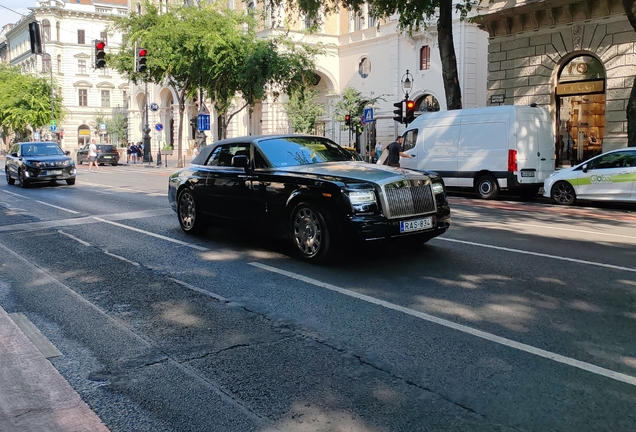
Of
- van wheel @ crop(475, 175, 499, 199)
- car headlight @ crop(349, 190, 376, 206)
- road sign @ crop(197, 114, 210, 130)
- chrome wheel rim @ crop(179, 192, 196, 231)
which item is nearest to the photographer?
car headlight @ crop(349, 190, 376, 206)

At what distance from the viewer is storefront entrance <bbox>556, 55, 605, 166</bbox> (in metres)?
23.3

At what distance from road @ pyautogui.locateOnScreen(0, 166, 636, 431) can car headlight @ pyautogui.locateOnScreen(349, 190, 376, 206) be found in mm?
819

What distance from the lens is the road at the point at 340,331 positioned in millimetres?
3744

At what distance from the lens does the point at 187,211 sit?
10.3 meters

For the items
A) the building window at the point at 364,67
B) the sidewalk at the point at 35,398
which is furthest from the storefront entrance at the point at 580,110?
the sidewalk at the point at 35,398

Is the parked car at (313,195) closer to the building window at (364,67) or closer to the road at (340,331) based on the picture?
the road at (340,331)

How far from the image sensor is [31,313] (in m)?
5.96

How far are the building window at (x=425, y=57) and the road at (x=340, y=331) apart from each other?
32.3 metres

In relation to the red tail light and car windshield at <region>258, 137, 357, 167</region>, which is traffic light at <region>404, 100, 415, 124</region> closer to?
the red tail light

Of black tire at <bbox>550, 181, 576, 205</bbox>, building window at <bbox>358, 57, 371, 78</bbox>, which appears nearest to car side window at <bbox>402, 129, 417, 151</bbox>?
black tire at <bbox>550, 181, 576, 205</bbox>

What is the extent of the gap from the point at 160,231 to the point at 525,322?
706 cm

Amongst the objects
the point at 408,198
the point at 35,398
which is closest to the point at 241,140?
the point at 408,198

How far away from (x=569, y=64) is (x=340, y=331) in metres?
22.0

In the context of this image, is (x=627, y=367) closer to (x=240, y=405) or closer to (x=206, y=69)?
(x=240, y=405)
